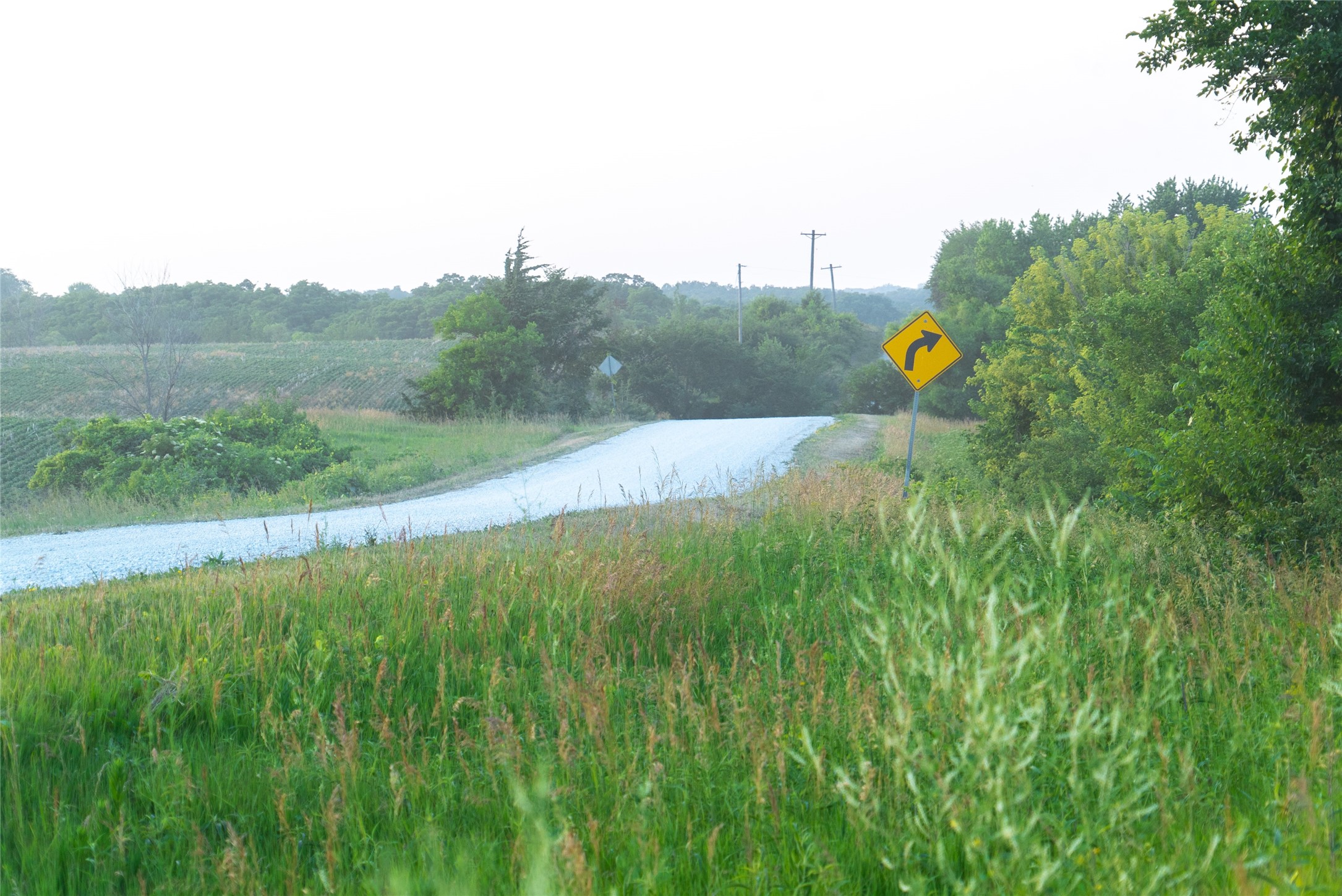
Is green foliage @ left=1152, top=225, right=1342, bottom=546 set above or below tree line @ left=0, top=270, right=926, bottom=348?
below

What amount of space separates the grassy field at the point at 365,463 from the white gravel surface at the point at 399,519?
84cm

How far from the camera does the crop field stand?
42000 millimetres

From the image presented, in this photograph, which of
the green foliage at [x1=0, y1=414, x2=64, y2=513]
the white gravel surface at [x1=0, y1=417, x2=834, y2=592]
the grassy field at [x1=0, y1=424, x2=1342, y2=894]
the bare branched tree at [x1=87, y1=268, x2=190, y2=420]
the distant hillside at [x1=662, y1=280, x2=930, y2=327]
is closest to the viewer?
the grassy field at [x1=0, y1=424, x2=1342, y2=894]

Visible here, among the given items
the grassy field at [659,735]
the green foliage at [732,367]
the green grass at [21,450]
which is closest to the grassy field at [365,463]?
the green grass at [21,450]

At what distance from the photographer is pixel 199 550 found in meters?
9.83

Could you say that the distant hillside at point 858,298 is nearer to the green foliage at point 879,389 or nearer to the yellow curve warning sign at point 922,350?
the green foliage at point 879,389

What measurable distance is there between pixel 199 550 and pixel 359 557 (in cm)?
413

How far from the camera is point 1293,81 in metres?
7.21

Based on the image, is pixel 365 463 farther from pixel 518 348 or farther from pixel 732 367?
pixel 732 367

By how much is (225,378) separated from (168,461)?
34.4m

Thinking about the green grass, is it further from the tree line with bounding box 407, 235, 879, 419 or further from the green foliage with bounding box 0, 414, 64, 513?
the tree line with bounding box 407, 235, 879, 419

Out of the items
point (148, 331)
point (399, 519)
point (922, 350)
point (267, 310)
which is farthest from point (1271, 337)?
point (267, 310)

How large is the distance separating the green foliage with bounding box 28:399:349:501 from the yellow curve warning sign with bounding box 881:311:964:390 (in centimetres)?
1201

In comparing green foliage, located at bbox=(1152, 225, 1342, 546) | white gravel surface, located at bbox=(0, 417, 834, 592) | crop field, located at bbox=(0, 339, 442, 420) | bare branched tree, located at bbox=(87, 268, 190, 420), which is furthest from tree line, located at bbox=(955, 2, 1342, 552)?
crop field, located at bbox=(0, 339, 442, 420)
